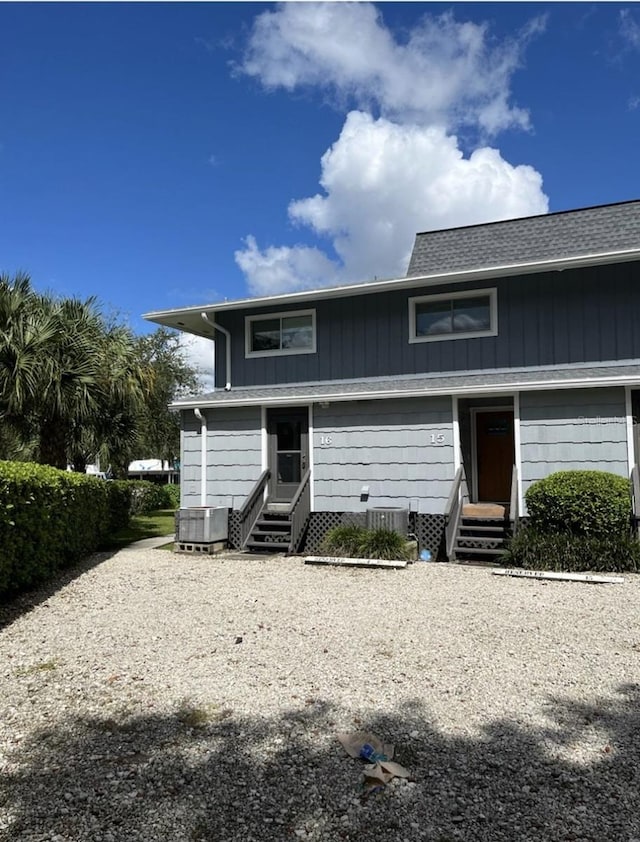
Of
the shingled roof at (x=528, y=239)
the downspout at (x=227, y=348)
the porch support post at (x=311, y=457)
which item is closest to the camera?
the porch support post at (x=311, y=457)

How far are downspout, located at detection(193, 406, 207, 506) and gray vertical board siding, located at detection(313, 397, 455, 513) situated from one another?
2.45 m

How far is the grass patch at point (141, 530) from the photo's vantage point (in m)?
12.6

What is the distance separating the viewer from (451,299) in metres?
11.5

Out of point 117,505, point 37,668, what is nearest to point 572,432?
point 37,668

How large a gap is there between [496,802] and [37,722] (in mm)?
2804

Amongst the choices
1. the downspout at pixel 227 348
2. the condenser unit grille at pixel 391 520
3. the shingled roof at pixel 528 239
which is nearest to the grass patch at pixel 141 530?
the downspout at pixel 227 348

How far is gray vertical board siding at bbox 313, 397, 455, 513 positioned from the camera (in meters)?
10.4

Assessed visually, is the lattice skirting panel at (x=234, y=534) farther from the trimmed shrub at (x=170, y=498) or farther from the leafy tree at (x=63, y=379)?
the trimmed shrub at (x=170, y=498)

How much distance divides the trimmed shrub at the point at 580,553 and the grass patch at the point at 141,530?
8083 millimetres

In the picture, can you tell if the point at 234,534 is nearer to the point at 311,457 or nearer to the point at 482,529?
the point at 311,457

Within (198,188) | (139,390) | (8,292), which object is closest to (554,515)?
(139,390)

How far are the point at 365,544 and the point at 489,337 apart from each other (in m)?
4.84

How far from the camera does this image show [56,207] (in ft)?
54.3

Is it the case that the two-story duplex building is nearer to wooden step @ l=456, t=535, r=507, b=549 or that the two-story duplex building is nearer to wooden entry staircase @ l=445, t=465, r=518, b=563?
wooden entry staircase @ l=445, t=465, r=518, b=563
